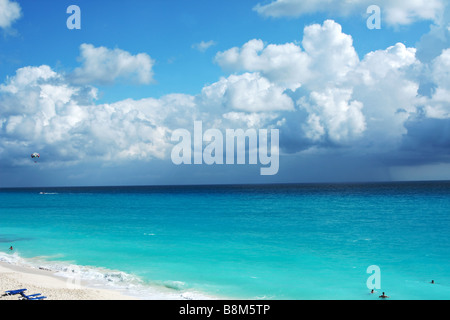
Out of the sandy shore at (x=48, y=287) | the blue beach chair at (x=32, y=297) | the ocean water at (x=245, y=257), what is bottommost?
the ocean water at (x=245, y=257)

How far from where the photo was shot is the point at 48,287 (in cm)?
2100

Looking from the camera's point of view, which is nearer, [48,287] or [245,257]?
[48,287]

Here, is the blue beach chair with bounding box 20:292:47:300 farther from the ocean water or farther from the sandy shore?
the ocean water

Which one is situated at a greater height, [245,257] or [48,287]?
[48,287]

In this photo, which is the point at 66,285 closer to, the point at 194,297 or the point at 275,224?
the point at 194,297

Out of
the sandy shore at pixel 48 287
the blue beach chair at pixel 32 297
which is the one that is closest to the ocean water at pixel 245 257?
the sandy shore at pixel 48 287

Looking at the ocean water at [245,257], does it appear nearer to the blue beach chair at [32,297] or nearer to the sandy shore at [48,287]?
the sandy shore at [48,287]

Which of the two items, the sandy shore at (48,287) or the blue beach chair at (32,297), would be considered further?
the sandy shore at (48,287)

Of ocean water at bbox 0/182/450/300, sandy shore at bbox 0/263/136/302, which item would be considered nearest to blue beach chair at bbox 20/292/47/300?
sandy shore at bbox 0/263/136/302

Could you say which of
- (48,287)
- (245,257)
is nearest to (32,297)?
(48,287)

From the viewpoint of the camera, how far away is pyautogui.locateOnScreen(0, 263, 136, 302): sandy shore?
19.0m

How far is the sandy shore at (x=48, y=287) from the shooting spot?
19.0 m

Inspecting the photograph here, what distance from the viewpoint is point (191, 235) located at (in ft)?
150

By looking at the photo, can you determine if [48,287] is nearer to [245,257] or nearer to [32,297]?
[32,297]
